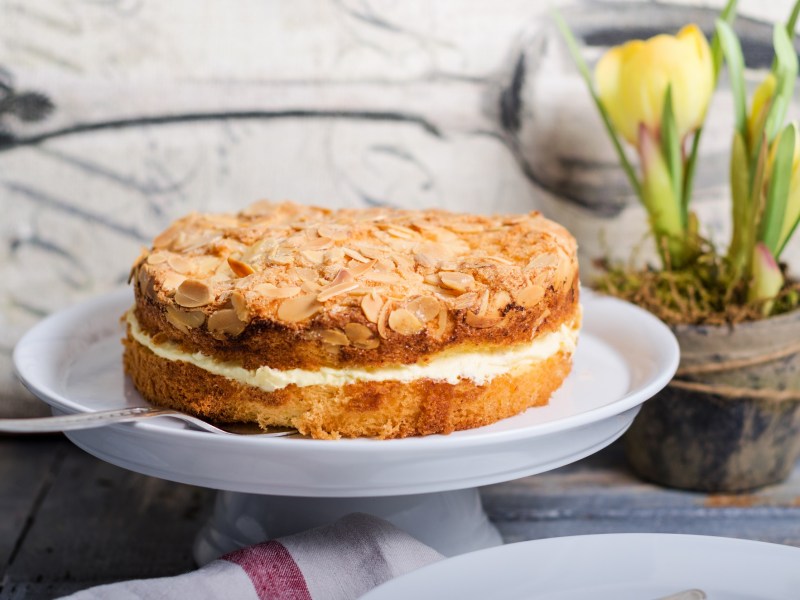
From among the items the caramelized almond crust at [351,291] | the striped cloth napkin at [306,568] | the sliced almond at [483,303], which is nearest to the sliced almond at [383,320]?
the caramelized almond crust at [351,291]

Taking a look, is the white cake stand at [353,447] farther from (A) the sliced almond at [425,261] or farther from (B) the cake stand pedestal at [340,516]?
(A) the sliced almond at [425,261]

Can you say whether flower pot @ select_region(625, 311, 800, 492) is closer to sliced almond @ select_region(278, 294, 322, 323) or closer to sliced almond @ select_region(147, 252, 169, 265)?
sliced almond @ select_region(278, 294, 322, 323)

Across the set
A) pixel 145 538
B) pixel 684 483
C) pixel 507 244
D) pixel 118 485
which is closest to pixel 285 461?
pixel 507 244

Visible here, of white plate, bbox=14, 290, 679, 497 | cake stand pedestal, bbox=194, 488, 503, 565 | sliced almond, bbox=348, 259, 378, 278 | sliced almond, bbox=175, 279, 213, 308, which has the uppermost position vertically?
sliced almond, bbox=348, 259, 378, 278

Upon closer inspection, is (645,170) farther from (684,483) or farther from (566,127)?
(684,483)

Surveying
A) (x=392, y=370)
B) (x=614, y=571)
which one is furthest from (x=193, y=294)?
(x=614, y=571)

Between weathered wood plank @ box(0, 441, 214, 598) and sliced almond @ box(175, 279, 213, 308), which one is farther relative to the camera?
weathered wood plank @ box(0, 441, 214, 598)

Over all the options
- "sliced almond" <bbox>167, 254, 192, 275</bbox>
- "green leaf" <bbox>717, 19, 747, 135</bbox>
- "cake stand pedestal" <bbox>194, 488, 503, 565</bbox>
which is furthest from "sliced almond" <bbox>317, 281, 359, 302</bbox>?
"green leaf" <bbox>717, 19, 747, 135</bbox>
